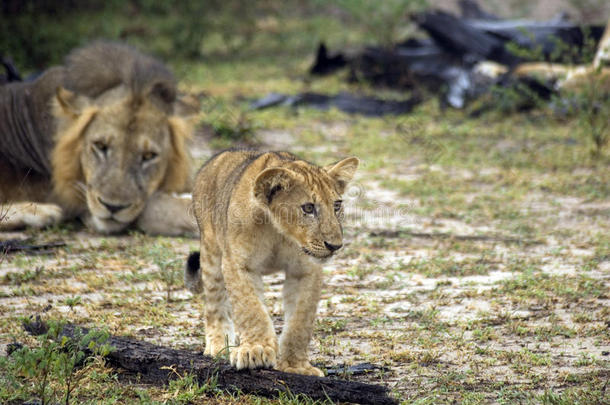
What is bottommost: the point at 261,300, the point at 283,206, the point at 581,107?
the point at 581,107

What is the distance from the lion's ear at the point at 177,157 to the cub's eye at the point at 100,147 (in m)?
0.59

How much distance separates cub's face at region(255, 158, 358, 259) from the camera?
372 cm

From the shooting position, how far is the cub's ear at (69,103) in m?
6.80

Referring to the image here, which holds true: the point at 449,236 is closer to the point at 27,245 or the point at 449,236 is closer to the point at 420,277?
the point at 420,277

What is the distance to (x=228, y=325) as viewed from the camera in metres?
4.36

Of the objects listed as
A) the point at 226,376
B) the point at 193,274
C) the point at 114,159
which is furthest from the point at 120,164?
the point at 226,376

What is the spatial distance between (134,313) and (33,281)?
1.01 m

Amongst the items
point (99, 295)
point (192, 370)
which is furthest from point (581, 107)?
point (192, 370)

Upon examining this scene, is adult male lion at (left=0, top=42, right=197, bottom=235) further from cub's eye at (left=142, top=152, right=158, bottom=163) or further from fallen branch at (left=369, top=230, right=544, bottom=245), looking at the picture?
fallen branch at (left=369, top=230, right=544, bottom=245)

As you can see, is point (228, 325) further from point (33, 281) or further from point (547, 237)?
point (547, 237)

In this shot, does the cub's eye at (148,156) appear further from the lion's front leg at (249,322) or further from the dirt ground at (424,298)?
the lion's front leg at (249,322)

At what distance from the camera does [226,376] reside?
3.71 meters

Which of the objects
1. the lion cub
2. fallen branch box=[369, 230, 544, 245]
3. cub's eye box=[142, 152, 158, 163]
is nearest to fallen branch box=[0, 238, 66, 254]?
cub's eye box=[142, 152, 158, 163]

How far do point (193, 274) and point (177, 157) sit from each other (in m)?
2.49
